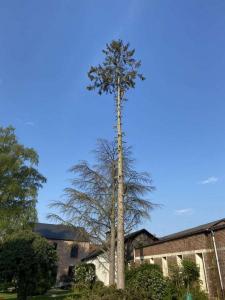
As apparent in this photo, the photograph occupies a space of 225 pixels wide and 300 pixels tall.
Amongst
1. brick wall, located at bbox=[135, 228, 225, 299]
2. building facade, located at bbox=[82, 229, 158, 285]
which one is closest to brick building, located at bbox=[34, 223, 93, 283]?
building facade, located at bbox=[82, 229, 158, 285]

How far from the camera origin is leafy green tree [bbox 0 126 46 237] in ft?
75.0

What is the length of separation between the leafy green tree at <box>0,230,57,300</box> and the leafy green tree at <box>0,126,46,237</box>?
6.08 meters

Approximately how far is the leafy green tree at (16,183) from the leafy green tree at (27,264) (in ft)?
20.0

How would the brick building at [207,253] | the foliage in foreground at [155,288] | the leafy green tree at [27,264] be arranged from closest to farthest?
the foliage in foreground at [155,288] → the brick building at [207,253] → the leafy green tree at [27,264]

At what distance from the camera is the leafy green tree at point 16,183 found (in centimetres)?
2286

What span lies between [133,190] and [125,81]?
32.8ft

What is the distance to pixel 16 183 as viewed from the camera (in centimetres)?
2388

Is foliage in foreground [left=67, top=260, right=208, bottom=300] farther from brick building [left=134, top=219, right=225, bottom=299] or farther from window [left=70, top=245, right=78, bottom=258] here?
window [left=70, top=245, right=78, bottom=258]

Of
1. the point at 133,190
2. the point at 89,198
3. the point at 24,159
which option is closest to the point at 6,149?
the point at 24,159

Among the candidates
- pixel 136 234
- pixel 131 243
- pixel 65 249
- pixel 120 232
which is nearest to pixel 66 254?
pixel 65 249

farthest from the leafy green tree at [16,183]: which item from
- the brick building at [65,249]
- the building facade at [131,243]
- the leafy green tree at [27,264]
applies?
the brick building at [65,249]

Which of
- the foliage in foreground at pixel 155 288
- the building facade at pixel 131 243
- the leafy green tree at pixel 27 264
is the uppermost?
the building facade at pixel 131 243

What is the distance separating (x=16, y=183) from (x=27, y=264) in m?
9.76

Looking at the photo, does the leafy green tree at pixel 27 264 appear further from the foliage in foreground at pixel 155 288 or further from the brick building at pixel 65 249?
the brick building at pixel 65 249
